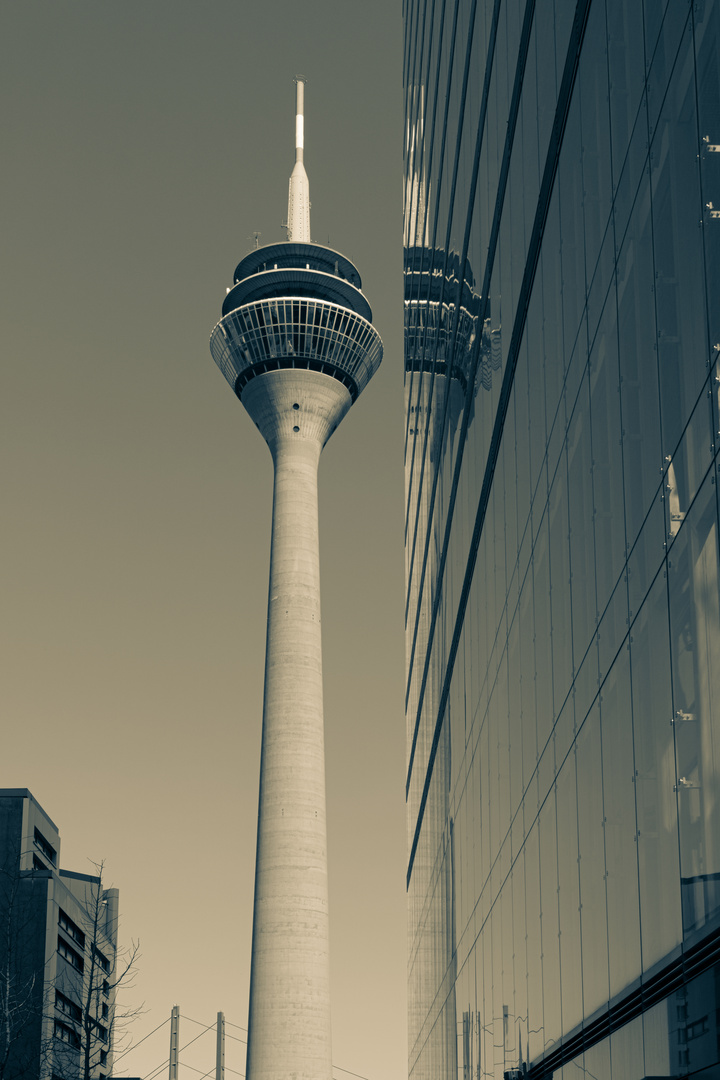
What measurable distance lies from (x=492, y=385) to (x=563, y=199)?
693cm

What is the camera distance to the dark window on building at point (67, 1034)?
170 feet

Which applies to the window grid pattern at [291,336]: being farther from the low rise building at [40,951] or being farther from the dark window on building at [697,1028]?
the dark window on building at [697,1028]

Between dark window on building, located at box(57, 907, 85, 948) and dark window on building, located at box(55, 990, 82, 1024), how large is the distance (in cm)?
259

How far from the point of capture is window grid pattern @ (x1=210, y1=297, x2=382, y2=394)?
91562mm

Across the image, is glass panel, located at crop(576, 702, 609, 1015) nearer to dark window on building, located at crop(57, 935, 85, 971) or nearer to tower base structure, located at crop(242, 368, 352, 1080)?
dark window on building, located at crop(57, 935, 85, 971)

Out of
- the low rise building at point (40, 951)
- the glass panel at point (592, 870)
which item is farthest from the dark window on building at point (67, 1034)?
the glass panel at point (592, 870)

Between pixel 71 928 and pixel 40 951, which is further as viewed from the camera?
pixel 71 928

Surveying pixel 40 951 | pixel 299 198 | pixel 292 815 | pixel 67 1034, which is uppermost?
pixel 299 198

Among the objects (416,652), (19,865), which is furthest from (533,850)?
(19,865)

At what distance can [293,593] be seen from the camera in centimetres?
7844

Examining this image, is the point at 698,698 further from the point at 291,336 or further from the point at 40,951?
the point at 291,336

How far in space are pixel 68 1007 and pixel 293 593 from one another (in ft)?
95.5

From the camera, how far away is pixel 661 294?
11344mm

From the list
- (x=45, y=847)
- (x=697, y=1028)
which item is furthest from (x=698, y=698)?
(x=45, y=847)
